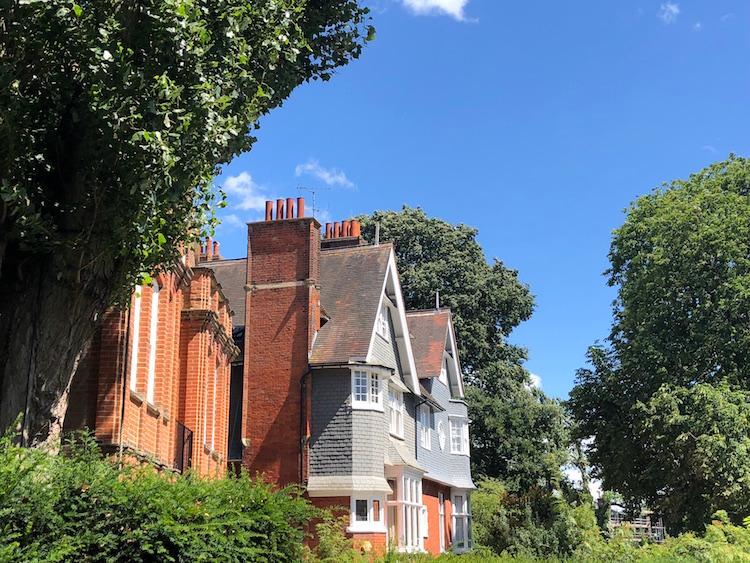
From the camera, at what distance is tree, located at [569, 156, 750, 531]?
31641 millimetres

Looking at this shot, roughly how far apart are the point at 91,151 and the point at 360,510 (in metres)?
20.1

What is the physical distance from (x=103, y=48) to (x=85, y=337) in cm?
358

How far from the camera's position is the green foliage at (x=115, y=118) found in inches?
341

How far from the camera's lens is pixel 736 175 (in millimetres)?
37500

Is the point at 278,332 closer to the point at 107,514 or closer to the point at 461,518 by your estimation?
the point at 461,518

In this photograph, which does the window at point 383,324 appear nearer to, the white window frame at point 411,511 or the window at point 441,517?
the white window frame at point 411,511

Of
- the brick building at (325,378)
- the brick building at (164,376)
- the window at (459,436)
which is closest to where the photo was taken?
the brick building at (164,376)

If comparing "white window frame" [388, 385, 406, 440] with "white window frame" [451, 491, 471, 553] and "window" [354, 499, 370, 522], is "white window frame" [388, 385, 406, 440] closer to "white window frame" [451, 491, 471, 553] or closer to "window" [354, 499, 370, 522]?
"window" [354, 499, 370, 522]

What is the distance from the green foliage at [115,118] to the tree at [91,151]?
2 cm

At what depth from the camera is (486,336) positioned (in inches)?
1982

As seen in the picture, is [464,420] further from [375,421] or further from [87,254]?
[87,254]

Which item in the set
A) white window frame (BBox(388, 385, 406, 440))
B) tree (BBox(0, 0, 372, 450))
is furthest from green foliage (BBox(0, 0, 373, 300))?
white window frame (BBox(388, 385, 406, 440))

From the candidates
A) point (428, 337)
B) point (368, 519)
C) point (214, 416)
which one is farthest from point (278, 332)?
point (428, 337)

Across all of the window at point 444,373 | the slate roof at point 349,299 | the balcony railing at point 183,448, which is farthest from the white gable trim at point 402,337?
the balcony railing at point 183,448
